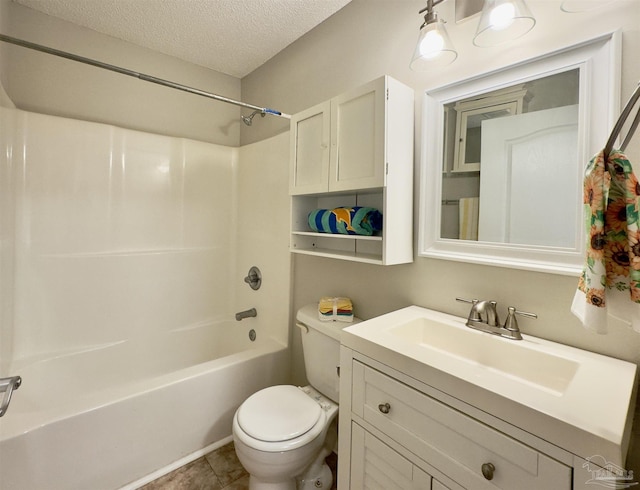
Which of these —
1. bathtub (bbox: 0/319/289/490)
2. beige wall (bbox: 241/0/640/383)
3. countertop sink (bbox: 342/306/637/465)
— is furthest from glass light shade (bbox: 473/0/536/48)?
bathtub (bbox: 0/319/289/490)

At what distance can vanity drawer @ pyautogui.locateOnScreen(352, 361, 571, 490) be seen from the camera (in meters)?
0.65

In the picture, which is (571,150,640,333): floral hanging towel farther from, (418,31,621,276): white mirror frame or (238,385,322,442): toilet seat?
(238,385,322,442): toilet seat

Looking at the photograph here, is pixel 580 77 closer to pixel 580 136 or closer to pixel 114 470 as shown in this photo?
pixel 580 136

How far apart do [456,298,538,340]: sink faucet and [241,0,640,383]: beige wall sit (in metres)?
Answer: 0.05

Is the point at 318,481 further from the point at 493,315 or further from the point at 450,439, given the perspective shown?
the point at 493,315

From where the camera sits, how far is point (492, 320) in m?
1.08

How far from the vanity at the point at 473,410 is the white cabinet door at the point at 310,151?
2.50 feet

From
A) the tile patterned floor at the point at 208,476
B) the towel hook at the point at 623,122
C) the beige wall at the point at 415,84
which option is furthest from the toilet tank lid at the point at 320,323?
the towel hook at the point at 623,122

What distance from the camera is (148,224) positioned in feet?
6.88

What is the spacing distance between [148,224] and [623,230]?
235 centimetres

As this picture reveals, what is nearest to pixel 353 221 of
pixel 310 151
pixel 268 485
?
pixel 310 151

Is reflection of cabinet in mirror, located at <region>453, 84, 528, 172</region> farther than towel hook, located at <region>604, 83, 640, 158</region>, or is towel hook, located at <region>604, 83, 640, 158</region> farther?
reflection of cabinet in mirror, located at <region>453, 84, 528, 172</region>

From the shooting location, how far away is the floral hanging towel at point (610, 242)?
636 mm

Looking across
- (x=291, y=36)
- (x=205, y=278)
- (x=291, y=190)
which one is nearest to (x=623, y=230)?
(x=291, y=190)
